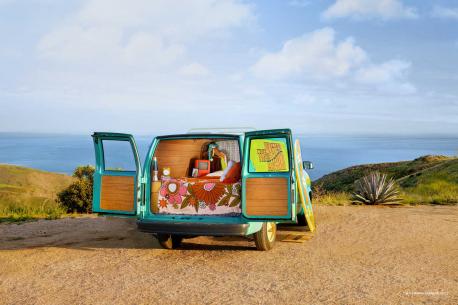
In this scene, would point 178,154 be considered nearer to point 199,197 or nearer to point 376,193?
point 199,197

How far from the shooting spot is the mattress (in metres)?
7.20

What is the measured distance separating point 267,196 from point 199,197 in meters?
1.20

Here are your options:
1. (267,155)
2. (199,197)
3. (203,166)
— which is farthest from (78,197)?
(199,197)

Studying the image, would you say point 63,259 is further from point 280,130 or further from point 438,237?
point 438,237

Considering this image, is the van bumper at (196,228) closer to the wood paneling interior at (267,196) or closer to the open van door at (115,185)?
the wood paneling interior at (267,196)

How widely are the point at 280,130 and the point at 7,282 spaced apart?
13.0 feet

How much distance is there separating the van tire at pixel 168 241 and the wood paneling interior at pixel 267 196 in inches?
70.0

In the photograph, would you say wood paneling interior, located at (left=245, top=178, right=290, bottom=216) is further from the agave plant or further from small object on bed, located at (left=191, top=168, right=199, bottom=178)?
the agave plant

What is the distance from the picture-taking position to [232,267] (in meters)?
6.66

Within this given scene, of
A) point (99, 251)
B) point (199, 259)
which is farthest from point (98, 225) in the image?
point (199, 259)

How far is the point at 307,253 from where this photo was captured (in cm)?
750

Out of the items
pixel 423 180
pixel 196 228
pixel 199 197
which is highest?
pixel 199 197

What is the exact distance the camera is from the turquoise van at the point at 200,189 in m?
6.68

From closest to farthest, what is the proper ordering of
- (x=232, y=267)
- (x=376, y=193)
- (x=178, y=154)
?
(x=232, y=267)
(x=178, y=154)
(x=376, y=193)
